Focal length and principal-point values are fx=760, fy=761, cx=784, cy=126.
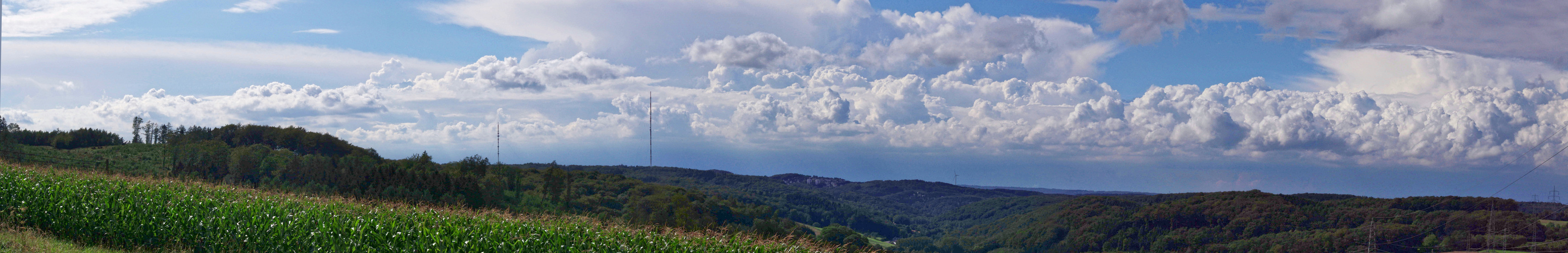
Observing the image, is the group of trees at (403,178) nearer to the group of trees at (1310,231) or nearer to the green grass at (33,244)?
the green grass at (33,244)

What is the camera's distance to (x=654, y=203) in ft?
336

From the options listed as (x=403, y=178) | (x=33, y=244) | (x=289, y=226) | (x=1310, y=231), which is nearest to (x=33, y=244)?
(x=33, y=244)

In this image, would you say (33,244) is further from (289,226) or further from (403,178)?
(403,178)

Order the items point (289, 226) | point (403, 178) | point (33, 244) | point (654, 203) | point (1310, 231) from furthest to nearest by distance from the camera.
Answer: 1. point (1310, 231)
2. point (654, 203)
3. point (403, 178)
4. point (289, 226)
5. point (33, 244)

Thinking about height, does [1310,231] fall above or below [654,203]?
below

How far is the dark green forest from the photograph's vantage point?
76188 mm

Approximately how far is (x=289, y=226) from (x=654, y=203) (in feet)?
287

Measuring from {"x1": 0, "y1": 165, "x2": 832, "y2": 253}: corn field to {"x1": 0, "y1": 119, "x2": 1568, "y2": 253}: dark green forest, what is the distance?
3645 millimetres

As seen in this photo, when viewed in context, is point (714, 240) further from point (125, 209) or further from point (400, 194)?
point (400, 194)

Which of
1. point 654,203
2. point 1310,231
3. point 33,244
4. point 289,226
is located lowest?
point 1310,231

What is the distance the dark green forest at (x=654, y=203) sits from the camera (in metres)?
76.2

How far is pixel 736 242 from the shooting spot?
55.9 ft

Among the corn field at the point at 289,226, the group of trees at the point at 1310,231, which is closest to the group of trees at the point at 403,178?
the corn field at the point at 289,226

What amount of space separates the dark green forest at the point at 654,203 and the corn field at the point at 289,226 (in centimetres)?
365
